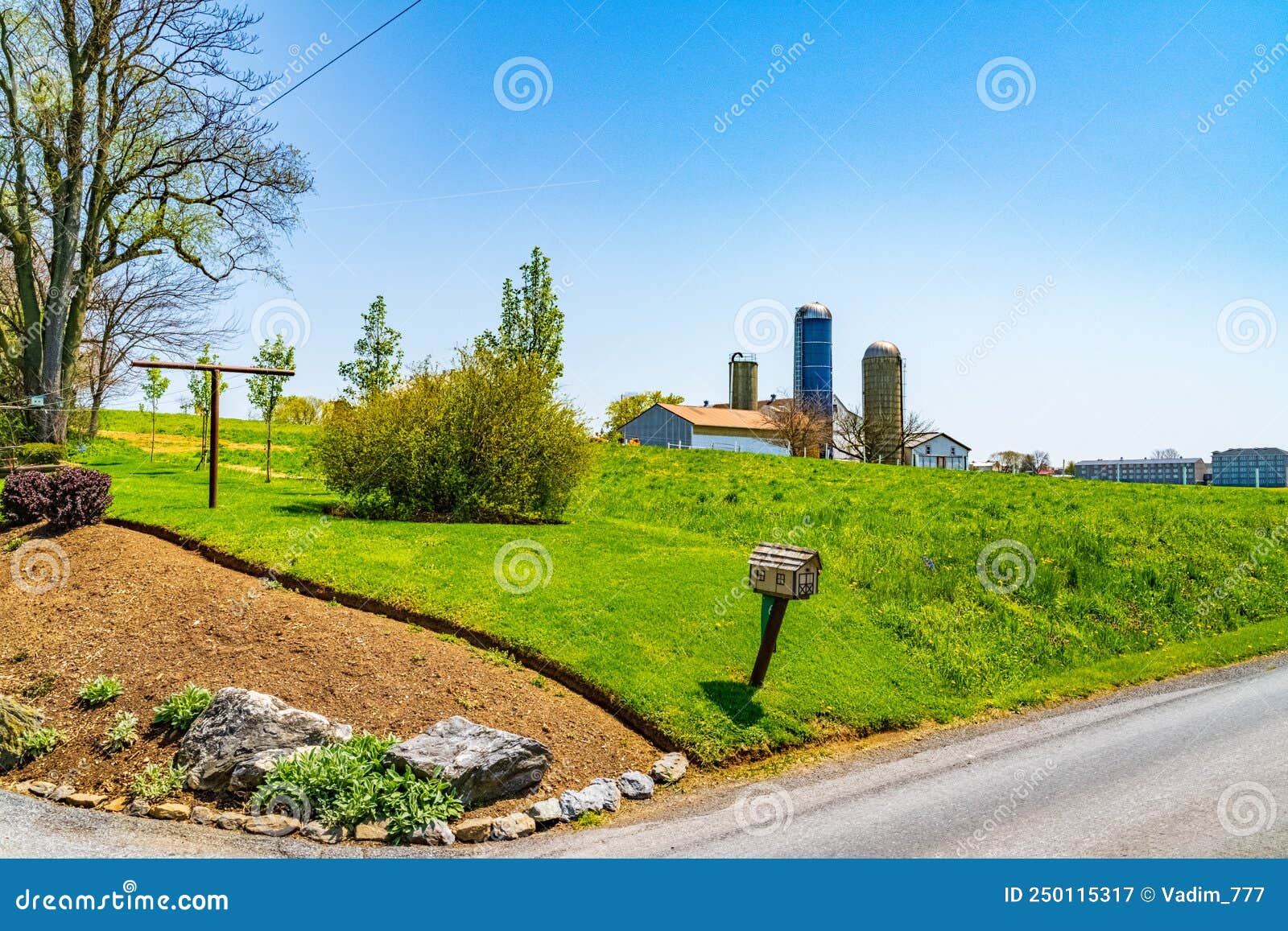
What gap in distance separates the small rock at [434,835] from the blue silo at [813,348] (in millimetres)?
67473

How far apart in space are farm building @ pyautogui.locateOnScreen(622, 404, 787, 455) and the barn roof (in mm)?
50135

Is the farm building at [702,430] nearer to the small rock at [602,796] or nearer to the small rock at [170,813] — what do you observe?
the small rock at [602,796]

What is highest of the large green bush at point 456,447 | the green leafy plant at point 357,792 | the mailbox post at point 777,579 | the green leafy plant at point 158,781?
the large green bush at point 456,447

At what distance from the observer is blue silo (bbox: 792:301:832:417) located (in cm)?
7212

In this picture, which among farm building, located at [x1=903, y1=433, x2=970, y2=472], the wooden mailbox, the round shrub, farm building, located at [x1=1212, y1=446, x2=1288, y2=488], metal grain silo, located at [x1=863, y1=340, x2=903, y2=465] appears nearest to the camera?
the wooden mailbox

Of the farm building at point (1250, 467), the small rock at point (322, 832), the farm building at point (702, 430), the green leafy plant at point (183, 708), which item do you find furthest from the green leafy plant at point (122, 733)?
the farm building at point (1250, 467)

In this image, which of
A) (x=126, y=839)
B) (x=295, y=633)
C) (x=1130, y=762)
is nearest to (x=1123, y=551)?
(x=1130, y=762)

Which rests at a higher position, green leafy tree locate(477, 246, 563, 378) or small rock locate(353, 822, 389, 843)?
green leafy tree locate(477, 246, 563, 378)

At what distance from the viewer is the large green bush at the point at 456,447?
16.8 meters

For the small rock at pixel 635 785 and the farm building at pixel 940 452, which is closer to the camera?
the small rock at pixel 635 785

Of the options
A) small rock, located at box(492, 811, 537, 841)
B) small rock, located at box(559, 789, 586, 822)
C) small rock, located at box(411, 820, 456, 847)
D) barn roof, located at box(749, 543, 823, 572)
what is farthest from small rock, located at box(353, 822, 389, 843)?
barn roof, located at box(749, 543, 823, 572)

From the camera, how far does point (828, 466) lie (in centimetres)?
3244

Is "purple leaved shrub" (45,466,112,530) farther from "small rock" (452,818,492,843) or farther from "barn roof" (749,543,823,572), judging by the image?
"barn roof" (749,543,823,572)

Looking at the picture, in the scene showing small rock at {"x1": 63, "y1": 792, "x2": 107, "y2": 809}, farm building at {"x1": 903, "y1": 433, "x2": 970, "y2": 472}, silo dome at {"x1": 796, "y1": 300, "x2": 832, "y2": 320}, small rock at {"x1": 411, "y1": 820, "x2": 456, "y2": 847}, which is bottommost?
small rock at {"x1": 63, "y1": 792, "x2": 107, "y2": 809}
